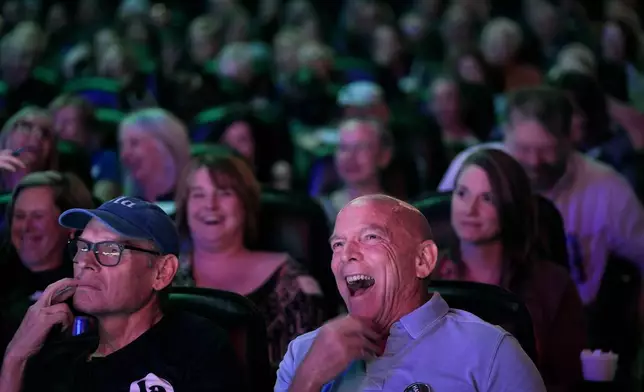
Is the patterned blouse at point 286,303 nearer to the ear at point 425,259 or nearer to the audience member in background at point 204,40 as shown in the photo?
the ear at point 425,259

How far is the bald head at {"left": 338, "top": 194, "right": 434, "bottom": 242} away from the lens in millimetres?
2496

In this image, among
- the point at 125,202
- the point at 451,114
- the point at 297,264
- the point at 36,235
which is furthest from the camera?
the point at 451,114

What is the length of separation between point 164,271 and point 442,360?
80cm

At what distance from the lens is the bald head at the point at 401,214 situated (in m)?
2.50

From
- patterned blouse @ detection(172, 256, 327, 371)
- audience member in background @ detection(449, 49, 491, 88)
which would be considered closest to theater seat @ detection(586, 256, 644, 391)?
patterned blouse @ detection(172, 256, 327, 371)

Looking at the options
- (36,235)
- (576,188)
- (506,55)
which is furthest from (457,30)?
(36,235)

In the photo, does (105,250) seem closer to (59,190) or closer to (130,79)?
(59,190)

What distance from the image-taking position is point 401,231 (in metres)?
2.48

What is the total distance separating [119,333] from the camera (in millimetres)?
2674

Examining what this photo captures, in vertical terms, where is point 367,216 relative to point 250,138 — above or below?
below

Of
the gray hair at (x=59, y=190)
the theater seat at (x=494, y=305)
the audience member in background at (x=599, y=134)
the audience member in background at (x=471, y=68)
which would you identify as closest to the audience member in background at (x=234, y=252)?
the gray hair at (x=59, y=190)

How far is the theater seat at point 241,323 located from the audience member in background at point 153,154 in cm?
159

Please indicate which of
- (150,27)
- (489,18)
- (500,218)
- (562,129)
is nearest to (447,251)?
(500,218)

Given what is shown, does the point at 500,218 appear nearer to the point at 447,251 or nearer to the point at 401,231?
the point at 447,251
